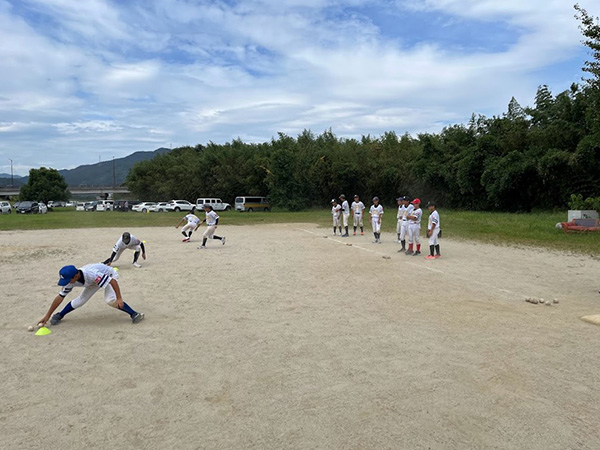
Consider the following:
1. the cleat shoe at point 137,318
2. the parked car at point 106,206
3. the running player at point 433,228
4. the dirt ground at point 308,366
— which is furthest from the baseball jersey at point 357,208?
the parked car at point 106,206

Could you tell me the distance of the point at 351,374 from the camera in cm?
494

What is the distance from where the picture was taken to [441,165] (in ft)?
129

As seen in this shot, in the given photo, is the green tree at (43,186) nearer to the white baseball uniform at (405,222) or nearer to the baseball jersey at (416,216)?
the white baseball uniform at (405,222)

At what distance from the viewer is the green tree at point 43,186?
216ft

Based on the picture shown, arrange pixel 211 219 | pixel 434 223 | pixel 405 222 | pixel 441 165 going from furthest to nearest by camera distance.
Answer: pixel 441 165 → pixel 211 219 → pixel 405 222 → pixel 434 223

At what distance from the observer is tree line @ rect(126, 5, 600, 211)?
30469 mm

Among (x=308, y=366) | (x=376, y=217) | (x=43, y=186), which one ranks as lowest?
(x=308, y=366)

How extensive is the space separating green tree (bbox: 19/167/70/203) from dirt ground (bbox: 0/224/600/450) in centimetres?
6284

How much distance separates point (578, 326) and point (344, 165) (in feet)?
145

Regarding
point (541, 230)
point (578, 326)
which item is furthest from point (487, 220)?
point (578, 326)

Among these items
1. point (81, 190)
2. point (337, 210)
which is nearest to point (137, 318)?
point (337, 210)

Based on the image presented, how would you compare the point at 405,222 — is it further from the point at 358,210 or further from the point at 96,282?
the point at 96,282

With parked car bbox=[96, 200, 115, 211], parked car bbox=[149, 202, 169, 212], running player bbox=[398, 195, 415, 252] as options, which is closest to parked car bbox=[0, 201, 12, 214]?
parked car bbox=[96, 200, 115, 211]

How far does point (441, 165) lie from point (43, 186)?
5396cm
